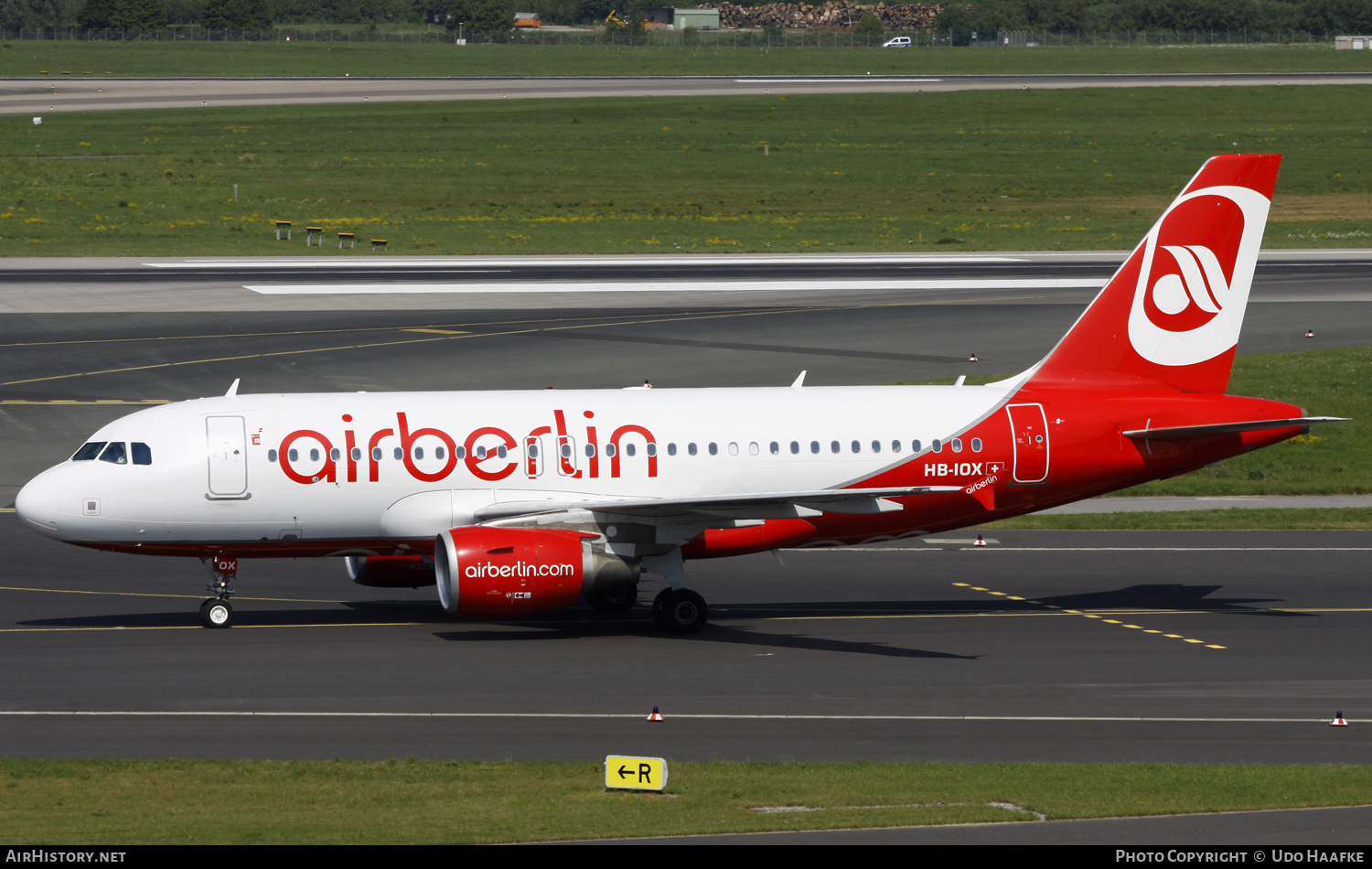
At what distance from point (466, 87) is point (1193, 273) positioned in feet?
510

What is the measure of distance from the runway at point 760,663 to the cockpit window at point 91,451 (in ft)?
10.9

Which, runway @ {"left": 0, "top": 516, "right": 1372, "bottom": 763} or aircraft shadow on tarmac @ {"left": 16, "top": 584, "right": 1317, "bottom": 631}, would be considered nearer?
runway @ {"left": 0, "top": 516, "right": 1372, "bottom": 763}

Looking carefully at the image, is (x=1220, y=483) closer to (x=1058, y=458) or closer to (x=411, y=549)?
(x=1058, y=458)

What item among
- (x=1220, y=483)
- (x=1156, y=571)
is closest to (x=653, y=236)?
(x=1220, y=483)

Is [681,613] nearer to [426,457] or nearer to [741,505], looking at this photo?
[741,505]

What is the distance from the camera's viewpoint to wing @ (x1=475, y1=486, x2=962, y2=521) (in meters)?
29.4

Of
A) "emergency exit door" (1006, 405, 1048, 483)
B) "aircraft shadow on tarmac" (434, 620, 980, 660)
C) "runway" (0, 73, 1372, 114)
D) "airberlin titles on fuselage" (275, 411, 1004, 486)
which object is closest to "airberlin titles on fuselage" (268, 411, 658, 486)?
"airberlin titles on fuselage" (275, 411, 1004, 486)

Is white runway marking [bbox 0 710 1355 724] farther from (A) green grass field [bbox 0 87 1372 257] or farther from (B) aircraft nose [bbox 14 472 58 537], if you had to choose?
(A) green grass field [bbox 0 87 1372 257]

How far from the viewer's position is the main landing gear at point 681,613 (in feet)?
103

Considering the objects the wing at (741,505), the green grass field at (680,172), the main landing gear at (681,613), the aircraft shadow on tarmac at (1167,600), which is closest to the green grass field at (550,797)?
the wing at (741,505)

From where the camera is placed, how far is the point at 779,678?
28.4 metres

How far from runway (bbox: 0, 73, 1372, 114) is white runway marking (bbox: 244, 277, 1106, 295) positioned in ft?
307

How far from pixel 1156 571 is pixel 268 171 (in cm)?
9666

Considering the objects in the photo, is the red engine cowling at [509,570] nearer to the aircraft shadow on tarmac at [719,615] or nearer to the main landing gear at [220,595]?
the aircraft shadow on tarmac at [719,615]
